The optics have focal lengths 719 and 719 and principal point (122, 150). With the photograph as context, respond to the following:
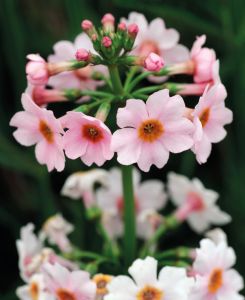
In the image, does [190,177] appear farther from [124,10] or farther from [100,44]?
[100,44]

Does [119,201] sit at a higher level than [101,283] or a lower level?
higher

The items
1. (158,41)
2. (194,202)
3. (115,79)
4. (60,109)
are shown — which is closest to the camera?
(115,79)

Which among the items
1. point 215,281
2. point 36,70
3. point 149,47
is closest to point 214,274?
point 215,281

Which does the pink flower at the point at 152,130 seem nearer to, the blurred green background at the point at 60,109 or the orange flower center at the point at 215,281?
the orange flower center at the point at 215,281

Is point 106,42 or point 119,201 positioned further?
point 119,201

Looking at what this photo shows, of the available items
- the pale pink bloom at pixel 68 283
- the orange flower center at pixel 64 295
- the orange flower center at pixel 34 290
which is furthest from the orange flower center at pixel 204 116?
the orange flower center at pixel 34 290

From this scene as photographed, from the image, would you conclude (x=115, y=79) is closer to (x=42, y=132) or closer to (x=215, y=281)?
(x=42, y=132)

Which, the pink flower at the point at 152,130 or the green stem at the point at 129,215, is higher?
the pink flower at the point at 152,130
